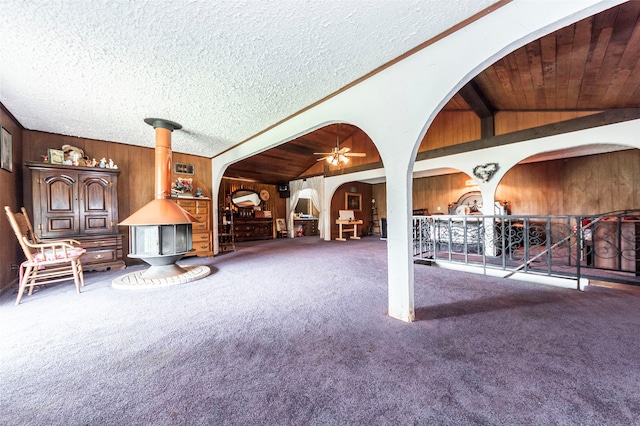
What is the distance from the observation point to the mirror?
900 cm

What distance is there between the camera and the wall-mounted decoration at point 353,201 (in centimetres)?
953

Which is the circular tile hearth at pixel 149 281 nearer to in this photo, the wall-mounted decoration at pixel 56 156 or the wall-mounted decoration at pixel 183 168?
the wall-mounted decoration at pixel 56 156

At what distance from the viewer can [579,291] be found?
278cm

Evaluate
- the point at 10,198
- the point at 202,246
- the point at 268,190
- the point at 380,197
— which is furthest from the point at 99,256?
the point at 380,197

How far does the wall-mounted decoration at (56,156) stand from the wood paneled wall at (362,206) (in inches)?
267

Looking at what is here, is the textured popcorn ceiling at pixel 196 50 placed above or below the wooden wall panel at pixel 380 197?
above

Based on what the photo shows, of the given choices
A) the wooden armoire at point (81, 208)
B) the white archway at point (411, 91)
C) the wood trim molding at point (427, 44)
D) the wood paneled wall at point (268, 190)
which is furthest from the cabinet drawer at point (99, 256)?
the wood paneled wall at point (268, 190)

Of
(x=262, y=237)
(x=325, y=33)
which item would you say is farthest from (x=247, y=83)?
(x=262, y=237)

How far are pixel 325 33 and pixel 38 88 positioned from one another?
3169 mm

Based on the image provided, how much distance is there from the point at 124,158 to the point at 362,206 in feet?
26.0

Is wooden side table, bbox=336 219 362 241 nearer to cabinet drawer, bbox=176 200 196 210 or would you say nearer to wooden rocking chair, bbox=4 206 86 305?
cabinet drawer, bbox=176 200 196 210

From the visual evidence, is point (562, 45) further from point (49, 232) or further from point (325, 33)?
point (49, 232)

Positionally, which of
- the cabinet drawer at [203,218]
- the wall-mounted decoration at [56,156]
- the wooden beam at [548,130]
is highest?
the wooden beam at [548,130]

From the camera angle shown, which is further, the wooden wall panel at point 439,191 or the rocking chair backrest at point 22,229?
the wooden wall panel at point 439,191
